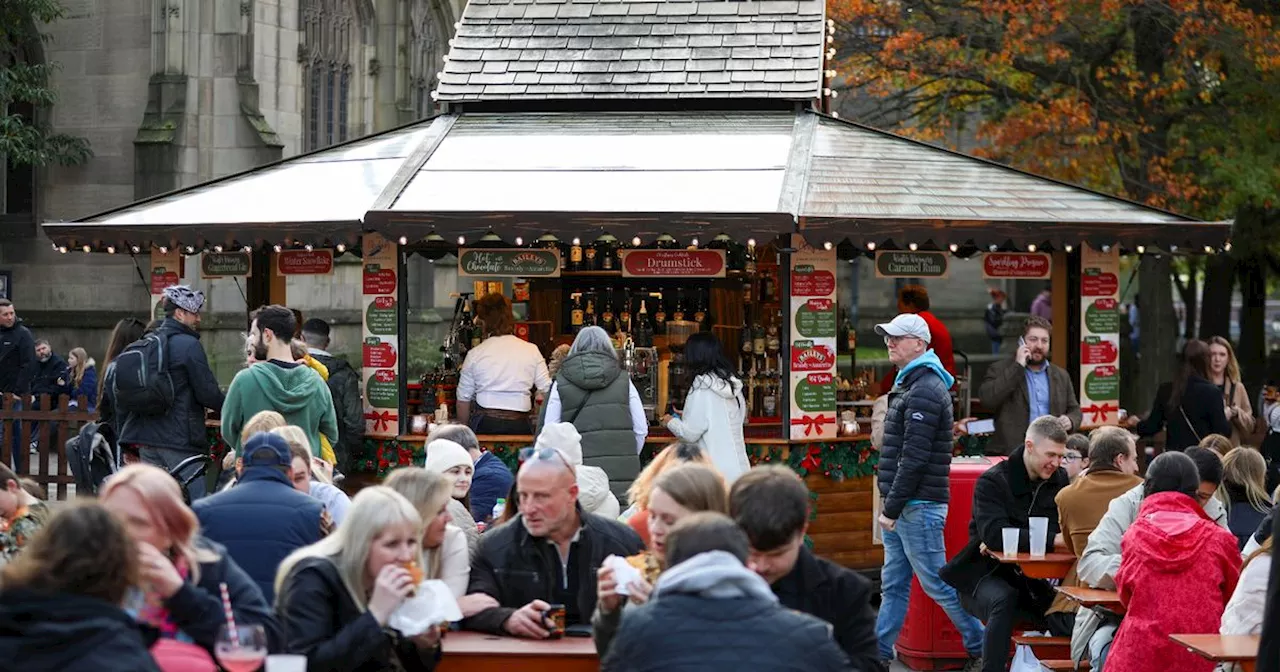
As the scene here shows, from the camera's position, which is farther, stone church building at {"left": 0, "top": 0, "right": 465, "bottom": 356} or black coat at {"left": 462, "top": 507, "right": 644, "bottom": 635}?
stone church building at {"left": 0, "top": 0, "right": 465, "bottom": 356}

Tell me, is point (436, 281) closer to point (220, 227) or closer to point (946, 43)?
point (946, 43)

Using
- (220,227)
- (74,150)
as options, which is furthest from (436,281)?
(220,227)

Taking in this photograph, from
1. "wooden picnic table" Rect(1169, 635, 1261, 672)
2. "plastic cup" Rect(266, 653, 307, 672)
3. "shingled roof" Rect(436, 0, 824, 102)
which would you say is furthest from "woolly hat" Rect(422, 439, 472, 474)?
"shingled roof" Rect(436, 0, 824, 102)

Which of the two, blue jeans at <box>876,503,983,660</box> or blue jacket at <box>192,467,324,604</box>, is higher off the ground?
blue jacket at <box>192,467,324,604</box>

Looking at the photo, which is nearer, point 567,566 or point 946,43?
point 567,566

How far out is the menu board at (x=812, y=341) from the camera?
14383 millimetres

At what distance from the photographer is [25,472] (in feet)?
56.8

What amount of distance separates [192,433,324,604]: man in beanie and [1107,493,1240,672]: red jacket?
3.61 meters

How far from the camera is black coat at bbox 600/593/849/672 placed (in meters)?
5.27

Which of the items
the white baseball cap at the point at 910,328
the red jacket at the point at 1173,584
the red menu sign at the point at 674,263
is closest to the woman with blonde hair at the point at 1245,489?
the red jacket at the point at 1173,584

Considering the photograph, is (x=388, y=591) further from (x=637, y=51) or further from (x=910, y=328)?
(x=637, y=51)

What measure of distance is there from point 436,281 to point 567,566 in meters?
26.1

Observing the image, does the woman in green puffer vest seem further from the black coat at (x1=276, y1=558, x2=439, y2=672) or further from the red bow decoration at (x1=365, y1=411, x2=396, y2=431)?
the black coat at (x1=276, y1=558, x2=439, y2=672)

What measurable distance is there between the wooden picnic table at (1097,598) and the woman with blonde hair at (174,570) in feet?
14.5
